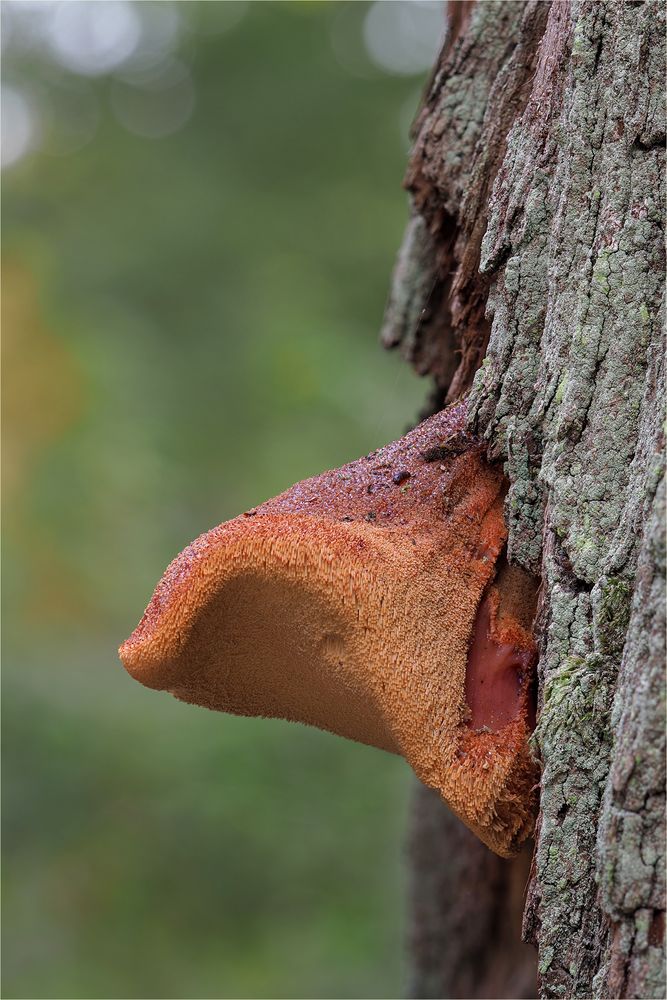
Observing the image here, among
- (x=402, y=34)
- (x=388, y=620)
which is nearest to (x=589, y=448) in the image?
(x=388, y=620)

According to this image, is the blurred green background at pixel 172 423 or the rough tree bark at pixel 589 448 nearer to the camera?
the rough tree bark at pixel 589 448

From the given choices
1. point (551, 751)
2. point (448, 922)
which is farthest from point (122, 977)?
point (551, 751)

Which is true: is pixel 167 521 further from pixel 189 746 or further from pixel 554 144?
pixel 554 144

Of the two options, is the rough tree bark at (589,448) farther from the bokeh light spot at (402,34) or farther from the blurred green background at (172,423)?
the bokeh light spot at (402,34)

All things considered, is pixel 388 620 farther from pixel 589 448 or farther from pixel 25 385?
pixel 25 385

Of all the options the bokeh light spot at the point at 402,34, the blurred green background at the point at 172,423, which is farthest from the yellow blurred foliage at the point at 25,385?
the bokeh light spot at the point at 402,34

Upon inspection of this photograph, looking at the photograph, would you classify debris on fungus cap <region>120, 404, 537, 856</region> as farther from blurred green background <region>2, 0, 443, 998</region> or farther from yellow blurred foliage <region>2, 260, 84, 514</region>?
yellow blurred foliage <region>2, 260, 84, 514</region>
